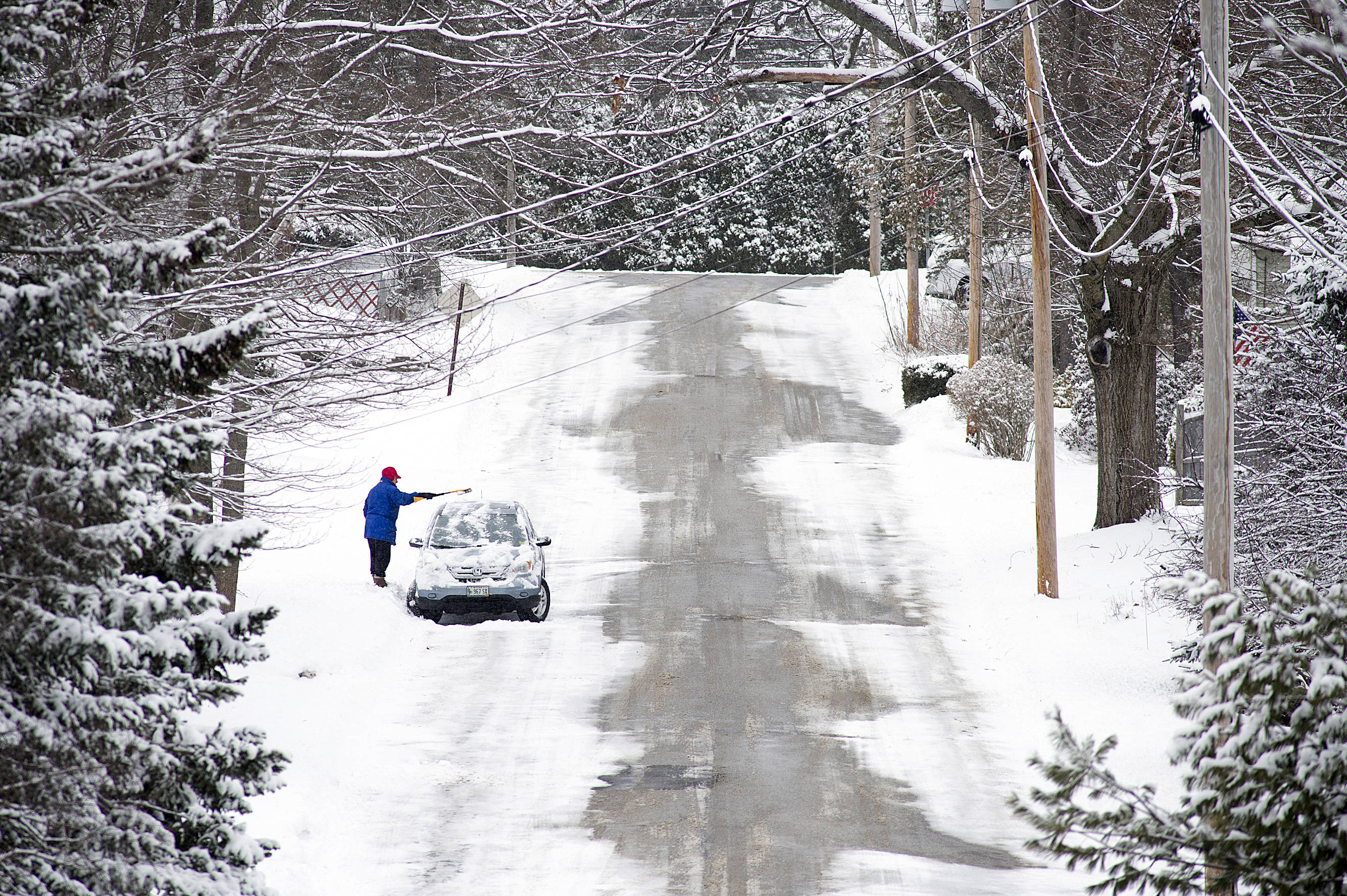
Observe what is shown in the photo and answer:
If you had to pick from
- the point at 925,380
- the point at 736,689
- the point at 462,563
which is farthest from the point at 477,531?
the point at 925,380

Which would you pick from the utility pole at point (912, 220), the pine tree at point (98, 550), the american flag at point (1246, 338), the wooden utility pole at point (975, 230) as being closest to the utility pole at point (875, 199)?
the utility pole at point (912, 220)

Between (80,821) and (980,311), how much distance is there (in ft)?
81.6

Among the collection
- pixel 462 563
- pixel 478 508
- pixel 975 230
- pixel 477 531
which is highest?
pixel 975 230

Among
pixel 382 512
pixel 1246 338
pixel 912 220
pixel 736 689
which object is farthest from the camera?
pixel 912 220

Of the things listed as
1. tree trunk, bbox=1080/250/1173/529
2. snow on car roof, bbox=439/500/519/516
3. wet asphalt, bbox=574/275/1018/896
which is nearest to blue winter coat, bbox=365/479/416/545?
snow on car roof, bbox=439/500/519/516

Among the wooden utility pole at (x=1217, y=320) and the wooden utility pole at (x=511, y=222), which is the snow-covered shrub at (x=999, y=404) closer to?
the wooden utility pole at (x=511, y=222)

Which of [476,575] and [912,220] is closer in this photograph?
[476,575]

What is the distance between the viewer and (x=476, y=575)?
50.9 ft

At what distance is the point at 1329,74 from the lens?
37.4ft

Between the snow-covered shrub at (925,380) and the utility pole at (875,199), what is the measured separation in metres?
5.40

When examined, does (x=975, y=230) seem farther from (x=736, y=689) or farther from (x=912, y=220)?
(x=736, y=689)

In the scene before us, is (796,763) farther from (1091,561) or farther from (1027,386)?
(1027,386)

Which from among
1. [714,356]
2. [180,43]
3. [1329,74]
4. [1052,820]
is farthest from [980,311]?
[1052,820]

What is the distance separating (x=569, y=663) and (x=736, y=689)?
201 centimetres
